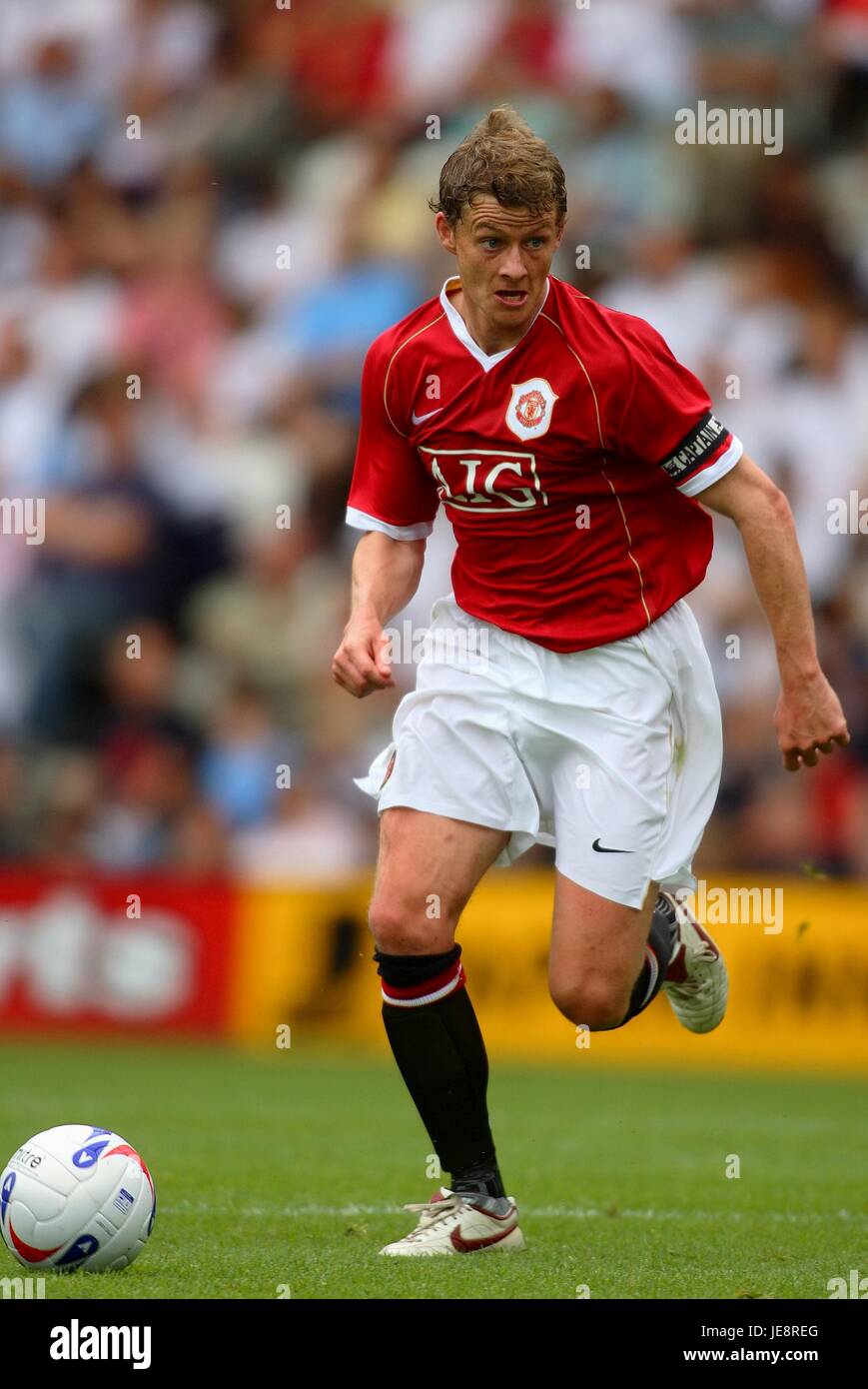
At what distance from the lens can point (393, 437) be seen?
562 cm

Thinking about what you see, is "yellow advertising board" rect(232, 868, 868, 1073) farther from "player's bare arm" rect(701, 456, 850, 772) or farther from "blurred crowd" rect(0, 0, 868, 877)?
"player's bare arm" rect(701, 456, 850, 772)

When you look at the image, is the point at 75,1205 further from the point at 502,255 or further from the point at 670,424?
the point at 502,255

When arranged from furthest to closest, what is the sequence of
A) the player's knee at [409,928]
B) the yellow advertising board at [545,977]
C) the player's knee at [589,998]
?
the yellow advertising board at [545,977], the player's knee at [589,998], the player's knee at [409,928]

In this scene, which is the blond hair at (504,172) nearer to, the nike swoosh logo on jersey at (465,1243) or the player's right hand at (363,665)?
the player's right hand at (363,665)

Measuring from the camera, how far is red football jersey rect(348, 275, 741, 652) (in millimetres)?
5262

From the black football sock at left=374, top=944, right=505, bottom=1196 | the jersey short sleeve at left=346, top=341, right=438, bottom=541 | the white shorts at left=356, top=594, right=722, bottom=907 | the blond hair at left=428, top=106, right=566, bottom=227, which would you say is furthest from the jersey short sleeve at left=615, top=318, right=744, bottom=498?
the black football sock at left=374, top=944, right=505, bottom=1196

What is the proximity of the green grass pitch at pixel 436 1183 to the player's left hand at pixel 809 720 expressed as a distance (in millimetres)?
1260

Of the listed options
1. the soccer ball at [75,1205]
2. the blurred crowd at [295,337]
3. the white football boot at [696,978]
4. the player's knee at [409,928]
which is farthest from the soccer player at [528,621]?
the blurred crowd at [295,337]

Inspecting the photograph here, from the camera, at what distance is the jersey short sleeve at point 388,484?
5.62 metres

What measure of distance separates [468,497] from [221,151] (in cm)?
1063

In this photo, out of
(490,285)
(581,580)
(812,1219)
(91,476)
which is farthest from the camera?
(91,476)

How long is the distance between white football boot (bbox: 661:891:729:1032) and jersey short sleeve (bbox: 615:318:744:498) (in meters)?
1.42
